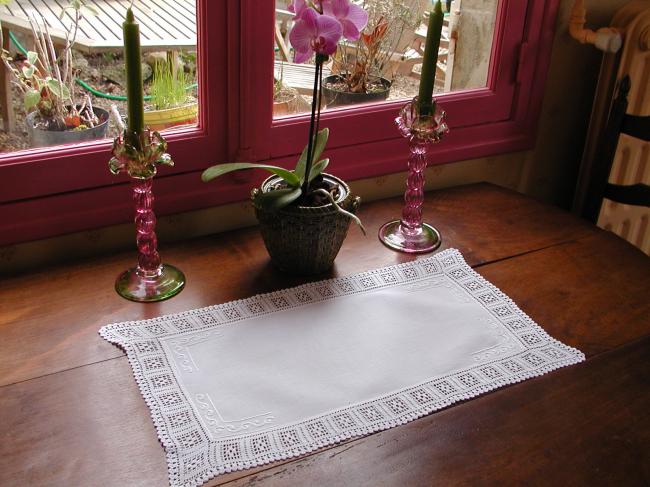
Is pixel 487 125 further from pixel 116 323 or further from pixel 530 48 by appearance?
pixel 116 323

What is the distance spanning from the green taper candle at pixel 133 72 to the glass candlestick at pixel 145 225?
2 cm

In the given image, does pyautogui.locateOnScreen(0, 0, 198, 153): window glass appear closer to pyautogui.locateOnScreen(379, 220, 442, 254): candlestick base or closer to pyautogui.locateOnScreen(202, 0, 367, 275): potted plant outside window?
pyautogui.locateOnScreen(202, 0, 367, 275): potted plant outside window

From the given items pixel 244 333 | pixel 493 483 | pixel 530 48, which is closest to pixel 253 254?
pixel 244 333

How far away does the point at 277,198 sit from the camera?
1.13m

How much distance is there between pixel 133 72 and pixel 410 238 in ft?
1.95

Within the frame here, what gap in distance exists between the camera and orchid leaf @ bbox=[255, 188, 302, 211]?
112cm

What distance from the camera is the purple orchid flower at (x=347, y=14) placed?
107 cm

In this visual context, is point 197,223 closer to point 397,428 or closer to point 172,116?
point 172,116

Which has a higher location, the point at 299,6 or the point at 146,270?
the point at 299,6

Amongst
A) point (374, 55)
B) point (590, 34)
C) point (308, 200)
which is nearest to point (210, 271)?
point (308, 200)

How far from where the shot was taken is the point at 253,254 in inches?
50.4

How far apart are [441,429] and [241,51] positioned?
721 millimetres

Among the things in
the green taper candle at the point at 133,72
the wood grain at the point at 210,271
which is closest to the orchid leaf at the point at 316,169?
the wood grain at the point at 210,271

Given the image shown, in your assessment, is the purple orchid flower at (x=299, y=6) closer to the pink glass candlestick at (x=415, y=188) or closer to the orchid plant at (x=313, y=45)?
A: the orchid plant at (x=313, y=45)
